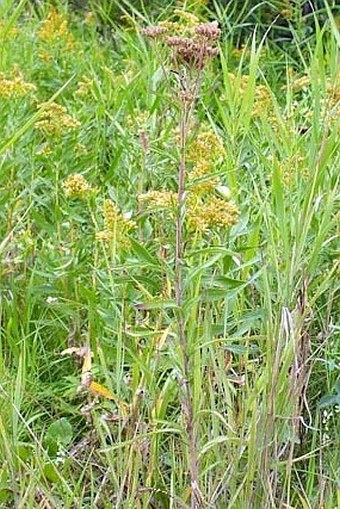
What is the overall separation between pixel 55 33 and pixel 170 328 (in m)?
2.49

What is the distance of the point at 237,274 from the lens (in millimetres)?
2125

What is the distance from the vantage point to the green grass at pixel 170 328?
1.76 m

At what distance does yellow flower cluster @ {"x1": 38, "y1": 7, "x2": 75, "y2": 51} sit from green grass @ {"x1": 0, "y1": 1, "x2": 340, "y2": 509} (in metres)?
1.31

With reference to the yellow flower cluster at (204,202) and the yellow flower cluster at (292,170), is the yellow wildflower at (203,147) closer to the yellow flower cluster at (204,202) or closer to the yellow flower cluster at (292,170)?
the yellow flower cluster at (204,202)

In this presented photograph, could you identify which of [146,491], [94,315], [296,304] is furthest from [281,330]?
[94,315]

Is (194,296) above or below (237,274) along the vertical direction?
above

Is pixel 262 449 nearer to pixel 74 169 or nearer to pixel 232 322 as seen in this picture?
pixel 232 322

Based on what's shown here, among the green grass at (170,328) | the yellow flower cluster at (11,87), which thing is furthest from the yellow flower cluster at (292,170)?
the yellow flower cluster at (11,87)

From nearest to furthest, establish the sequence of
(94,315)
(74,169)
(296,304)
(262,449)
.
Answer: (262,449) < (296,304) < (94,315) < (74,169)

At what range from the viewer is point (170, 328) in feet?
5.76

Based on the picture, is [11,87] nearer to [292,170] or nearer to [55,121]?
[55,121]

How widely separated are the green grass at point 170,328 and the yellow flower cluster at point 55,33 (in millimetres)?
1315

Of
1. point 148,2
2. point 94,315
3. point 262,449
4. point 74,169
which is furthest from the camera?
point 148,2

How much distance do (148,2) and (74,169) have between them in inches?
88.5
